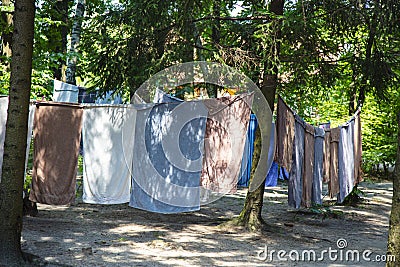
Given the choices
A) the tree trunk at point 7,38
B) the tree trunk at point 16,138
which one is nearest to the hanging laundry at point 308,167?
the tree trunk at point 16,138

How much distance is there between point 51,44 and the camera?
1212 centimetres

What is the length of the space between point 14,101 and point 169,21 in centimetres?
294

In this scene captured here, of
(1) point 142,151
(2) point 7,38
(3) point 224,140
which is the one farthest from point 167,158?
(2) point 7,38

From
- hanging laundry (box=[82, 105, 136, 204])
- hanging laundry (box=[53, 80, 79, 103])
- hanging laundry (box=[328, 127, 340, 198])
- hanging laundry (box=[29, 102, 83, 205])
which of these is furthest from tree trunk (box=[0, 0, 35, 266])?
hanging laundry (box=[53, 80, 79, 103])

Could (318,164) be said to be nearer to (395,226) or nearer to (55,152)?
(395,226)

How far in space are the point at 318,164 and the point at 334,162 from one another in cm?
81

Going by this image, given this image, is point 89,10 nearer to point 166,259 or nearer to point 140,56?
point 140,56

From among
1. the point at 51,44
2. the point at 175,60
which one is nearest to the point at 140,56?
the point at 175,60

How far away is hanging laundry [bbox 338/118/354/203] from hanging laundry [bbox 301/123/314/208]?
4.29 ft

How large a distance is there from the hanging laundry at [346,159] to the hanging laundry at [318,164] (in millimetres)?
849

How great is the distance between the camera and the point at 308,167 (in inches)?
260

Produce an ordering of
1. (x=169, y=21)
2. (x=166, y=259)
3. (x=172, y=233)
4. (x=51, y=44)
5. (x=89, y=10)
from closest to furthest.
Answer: (x=166, y=259) < (x=172, y=233) < (x=169, y=21) < (x=51, y=44) < (x=89, y=10)

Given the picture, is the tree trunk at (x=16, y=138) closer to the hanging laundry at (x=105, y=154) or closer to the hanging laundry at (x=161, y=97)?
the hanging laundry at (x=105, y=154)

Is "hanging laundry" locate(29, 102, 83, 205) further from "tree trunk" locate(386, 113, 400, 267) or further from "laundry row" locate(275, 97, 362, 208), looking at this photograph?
"tree trunk" locate(386, 113, 400, 267)
